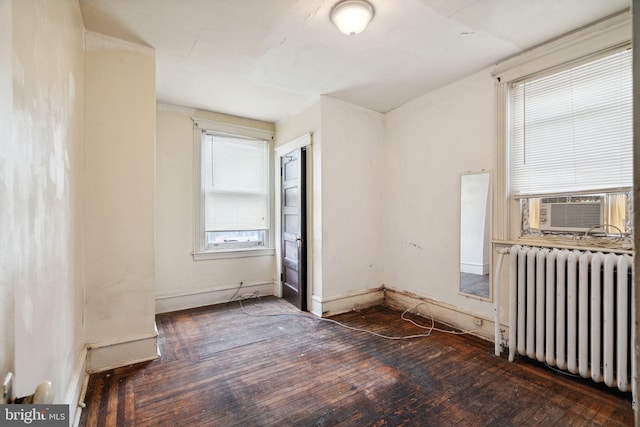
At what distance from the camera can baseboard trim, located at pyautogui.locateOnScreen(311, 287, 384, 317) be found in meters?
3.43

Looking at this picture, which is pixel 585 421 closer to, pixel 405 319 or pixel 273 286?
pixel 405 319

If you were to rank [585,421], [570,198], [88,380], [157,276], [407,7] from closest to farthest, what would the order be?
1. [585,421]
2. [407,7]
3. [88,380]
4. [570,198]
5. [157,276]

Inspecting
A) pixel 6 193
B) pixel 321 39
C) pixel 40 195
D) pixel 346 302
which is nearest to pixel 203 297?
pixel 346 302

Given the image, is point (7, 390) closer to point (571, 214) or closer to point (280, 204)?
point (571, 214)

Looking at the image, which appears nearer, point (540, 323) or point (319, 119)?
point (540, 323)

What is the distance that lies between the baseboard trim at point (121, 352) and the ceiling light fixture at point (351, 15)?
115 inches

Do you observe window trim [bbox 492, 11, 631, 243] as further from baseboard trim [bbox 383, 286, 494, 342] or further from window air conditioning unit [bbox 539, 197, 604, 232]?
baseboard trim [bbox 383, 286, 494, 342]

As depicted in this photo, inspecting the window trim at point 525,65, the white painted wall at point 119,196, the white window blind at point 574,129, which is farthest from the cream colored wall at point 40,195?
the white window blind at point 574,129

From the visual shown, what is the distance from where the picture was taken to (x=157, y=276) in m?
3.59

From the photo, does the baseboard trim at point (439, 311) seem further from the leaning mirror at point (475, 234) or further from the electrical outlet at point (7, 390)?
the electrical outlet at point (7, 390)

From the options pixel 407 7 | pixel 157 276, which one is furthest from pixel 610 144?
pixel 157 276

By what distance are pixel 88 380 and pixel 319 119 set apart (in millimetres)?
3233

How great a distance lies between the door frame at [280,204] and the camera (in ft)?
11.9

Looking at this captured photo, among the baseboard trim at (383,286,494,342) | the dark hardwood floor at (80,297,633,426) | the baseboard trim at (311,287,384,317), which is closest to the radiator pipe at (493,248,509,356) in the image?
the dark hardwood floor at (80,297,633,426)
